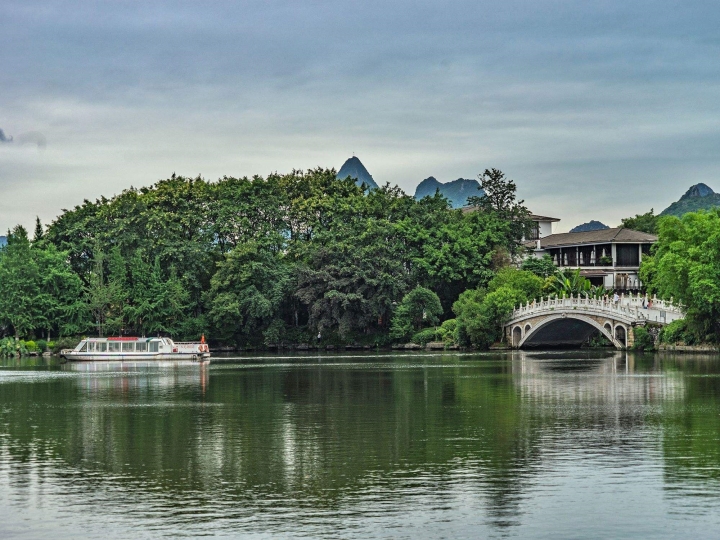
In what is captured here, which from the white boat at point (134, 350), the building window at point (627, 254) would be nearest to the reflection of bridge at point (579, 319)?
the building window at point (627, 254)

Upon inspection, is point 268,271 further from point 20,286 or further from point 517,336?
point 517,336

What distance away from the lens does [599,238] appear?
102812 millimetres

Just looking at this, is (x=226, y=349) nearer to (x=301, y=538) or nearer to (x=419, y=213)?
(x=419, y=213)

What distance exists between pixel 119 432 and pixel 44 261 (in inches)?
2476

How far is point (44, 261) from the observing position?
89.4 meters

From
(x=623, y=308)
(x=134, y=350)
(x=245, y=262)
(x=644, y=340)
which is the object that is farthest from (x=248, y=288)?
(x=644, y=340)

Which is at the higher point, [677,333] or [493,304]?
[493,304]

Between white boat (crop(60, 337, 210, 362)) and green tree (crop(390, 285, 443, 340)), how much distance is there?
55.0ft

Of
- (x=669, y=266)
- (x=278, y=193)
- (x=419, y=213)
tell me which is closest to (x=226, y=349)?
(x=278, y=193)

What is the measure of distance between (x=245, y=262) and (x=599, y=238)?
3349cm

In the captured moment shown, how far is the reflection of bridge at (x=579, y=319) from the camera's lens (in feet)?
238

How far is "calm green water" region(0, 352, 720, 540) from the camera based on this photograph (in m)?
17.8

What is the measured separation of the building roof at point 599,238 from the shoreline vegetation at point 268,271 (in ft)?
30.5

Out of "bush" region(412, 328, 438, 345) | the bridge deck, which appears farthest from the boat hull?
the bridge deck
